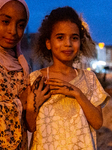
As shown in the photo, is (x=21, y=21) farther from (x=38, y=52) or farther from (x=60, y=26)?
(x=38, y=52)

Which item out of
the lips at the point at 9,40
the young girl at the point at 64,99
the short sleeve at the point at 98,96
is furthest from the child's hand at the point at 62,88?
the lips at the point at 9,40

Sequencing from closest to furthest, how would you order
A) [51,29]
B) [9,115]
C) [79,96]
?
[9,115]
[79,96]
[51,29]

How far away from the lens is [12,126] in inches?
49.8

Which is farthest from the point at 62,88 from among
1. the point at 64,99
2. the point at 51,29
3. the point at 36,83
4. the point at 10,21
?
the point at 10,21

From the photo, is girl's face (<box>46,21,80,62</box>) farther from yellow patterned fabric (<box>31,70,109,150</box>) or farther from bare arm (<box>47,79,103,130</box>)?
yellow patterned fabric (<box>31,70,109,150</box>)

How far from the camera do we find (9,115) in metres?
1.25

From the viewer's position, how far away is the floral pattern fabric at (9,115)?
4.04 ft

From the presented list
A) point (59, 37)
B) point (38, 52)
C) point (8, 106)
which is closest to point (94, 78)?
point (59, 37)

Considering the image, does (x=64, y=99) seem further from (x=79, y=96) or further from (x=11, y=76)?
(x=11, y=76)

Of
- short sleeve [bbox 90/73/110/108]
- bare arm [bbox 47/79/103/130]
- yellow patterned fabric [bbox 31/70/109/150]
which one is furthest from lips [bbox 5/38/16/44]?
short sleeve [bbox 90/73/110/108]

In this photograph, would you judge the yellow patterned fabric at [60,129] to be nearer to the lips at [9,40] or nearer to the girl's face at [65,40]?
the girl's face at [65,40]

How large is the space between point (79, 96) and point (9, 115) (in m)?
0.51

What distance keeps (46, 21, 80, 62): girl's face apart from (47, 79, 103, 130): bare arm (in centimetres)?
21

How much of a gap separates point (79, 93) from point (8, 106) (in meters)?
0.51
